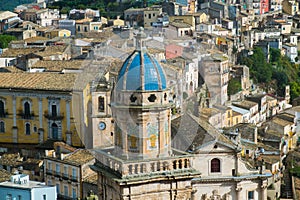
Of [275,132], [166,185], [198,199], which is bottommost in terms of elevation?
[275,132]

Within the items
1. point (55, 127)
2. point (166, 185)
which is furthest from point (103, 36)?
point (166, 185)

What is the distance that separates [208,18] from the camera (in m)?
62.2

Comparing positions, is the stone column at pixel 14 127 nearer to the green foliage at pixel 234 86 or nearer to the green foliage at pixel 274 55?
the green foliage at pixel 234 86

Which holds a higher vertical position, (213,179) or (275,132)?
(213,179)

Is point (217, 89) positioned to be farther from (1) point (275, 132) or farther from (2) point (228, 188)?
(2) point (228, 188)

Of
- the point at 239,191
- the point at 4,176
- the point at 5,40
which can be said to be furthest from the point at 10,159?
the point at 5,40

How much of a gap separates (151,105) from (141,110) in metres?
0.15

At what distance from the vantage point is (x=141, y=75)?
10.3 metres

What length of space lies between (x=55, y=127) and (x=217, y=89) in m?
8.13

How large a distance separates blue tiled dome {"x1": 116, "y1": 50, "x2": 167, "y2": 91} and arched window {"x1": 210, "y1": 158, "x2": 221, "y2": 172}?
38.1 ft

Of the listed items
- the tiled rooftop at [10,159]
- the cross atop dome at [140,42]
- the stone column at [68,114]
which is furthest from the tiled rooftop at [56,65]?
the cross atop dome at [140,42]

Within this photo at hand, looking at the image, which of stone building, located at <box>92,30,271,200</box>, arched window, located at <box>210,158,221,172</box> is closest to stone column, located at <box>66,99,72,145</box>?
arched window, located at <box>210,158,221,172</box>

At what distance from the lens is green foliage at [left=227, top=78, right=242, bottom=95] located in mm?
41969

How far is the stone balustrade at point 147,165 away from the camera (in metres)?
10.2
